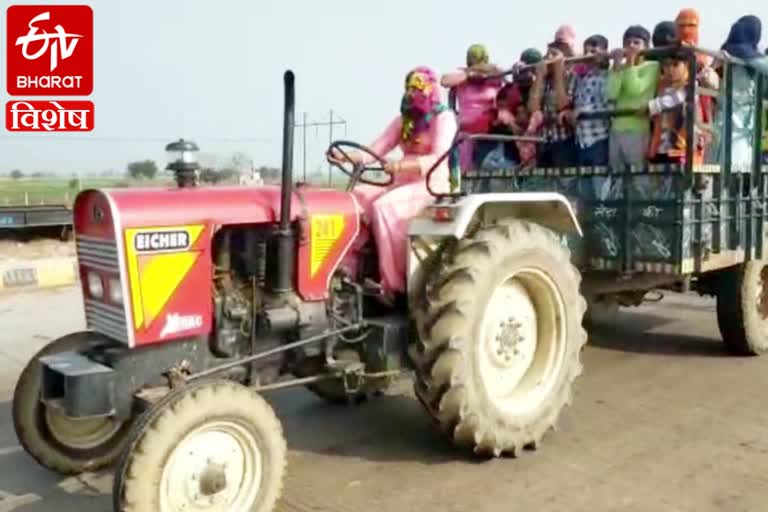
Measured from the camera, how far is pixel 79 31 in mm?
10453

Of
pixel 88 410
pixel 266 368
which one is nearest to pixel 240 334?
pixel 266 368

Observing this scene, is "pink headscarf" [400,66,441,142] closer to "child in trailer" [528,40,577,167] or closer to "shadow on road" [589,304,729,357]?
"child in trailer" [528,40,577,167]

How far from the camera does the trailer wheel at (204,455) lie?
9.98ft

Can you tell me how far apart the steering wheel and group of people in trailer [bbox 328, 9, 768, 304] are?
0.08ft

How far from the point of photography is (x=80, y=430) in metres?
4.13

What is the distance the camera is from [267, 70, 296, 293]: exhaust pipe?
348 cm

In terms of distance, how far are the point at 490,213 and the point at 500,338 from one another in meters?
0.71

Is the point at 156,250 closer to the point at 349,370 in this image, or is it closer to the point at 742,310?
the point at 349,370

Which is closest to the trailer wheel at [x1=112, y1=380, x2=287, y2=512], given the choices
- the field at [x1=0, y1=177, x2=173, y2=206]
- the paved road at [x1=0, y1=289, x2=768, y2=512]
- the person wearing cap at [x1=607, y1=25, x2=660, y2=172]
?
the paved road at [x1=0, y1=289, x2=768, y2=512]

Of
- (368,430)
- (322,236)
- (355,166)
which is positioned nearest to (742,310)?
(368,430)

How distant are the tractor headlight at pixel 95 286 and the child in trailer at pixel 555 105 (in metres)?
3.66

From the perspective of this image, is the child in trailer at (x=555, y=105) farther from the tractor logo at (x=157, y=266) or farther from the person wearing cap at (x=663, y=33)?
the tractor logo at (x=157, y=266)

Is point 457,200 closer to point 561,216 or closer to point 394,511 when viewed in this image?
point 561,216

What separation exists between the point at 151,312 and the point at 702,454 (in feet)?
9.59
